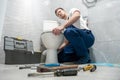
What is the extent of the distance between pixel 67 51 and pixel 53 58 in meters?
0.20

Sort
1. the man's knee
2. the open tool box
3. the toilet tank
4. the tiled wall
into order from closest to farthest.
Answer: the man's knee < the tiled wall < the open tool box < the toilet tank

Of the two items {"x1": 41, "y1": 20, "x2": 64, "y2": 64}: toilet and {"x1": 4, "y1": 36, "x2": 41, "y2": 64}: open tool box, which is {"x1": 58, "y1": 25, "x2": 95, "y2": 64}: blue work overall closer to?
Answer: {"x1": 41, "y1": 20, "x2": 64, "y2": 64}: toilet

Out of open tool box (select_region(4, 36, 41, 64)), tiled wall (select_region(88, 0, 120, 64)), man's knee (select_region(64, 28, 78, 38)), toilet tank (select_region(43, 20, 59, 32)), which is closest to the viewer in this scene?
man's knee (select_region(64, 28, 78, 38))

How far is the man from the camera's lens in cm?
213

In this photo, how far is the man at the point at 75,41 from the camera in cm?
213

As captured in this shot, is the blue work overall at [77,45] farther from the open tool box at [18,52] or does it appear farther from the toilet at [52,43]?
the open tool box at [18,52]

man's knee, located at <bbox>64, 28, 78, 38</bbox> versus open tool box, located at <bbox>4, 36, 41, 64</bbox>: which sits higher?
man's knee, located at <bbox>64, 28, 78, 38</bbox>

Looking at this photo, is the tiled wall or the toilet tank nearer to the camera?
the tiled wall

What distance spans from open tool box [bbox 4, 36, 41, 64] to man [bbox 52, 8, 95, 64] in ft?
1.49

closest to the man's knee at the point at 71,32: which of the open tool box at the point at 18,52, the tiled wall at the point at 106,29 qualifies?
the tiled wall at the point at 106,29

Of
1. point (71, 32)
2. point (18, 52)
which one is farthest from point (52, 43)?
point (18, 52)

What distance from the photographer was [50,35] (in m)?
2.28

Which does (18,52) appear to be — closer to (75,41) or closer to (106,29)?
(75,41)

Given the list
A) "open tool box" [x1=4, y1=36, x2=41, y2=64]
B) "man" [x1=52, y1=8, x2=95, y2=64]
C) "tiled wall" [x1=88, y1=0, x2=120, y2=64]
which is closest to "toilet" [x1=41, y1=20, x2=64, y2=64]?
"man" [x1=52, y1=8, x2=95, y2=64]
